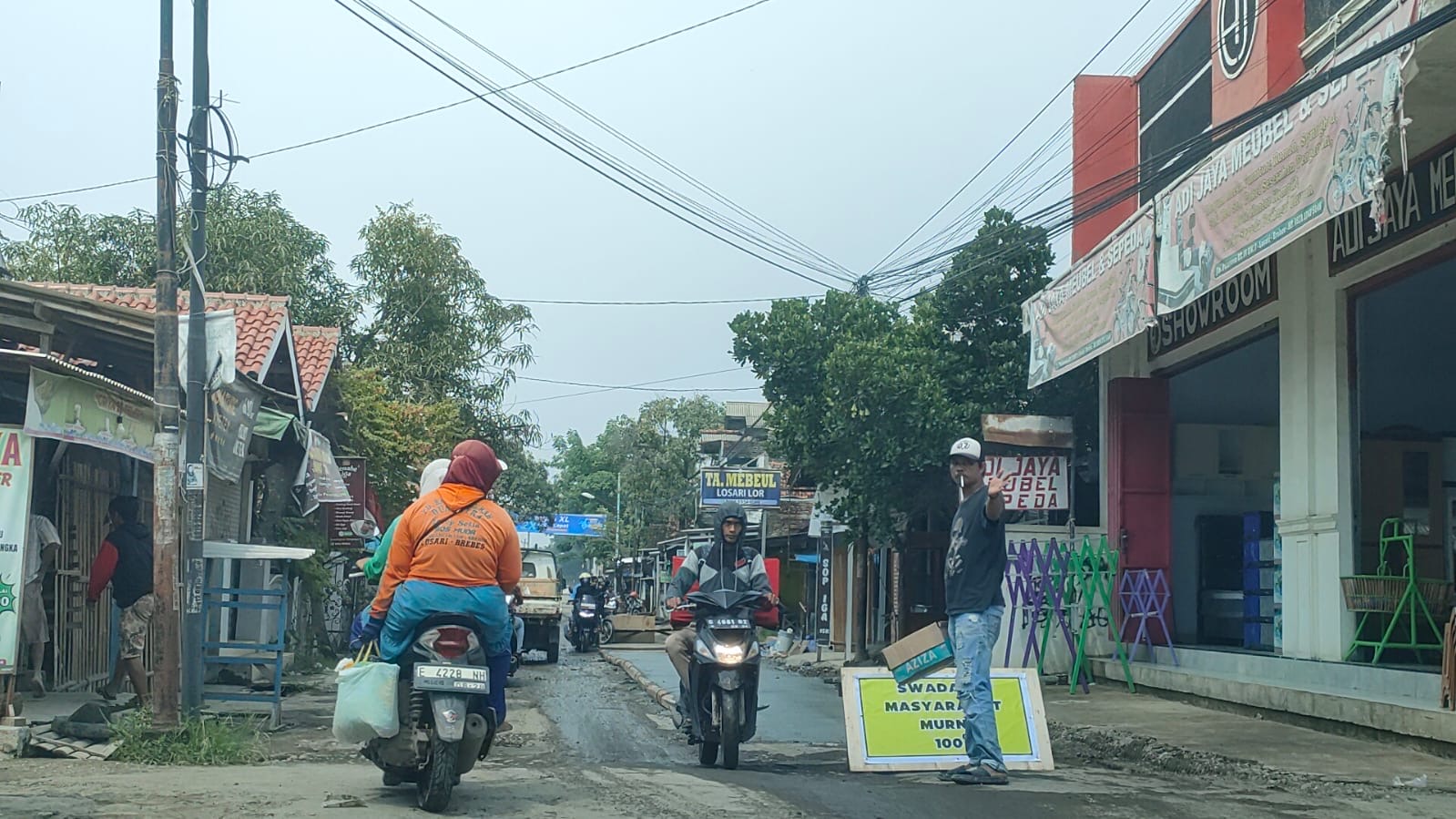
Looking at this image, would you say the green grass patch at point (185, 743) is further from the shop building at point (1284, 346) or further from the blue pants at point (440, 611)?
the shop building at point (1284, 346)

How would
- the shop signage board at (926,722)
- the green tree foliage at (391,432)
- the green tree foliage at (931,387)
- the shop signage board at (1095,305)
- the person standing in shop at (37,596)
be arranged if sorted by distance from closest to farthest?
the shop signage board at (926,722)
the person standing in shop at (37,596)
the shop signage board at (1095,305)
the green tree foliage at (931,387)
the green tree foliage at (391,432)

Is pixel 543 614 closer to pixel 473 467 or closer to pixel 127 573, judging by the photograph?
pixel 127 573

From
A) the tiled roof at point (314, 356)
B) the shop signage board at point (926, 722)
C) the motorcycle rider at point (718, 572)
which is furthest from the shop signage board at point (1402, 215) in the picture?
the tiled roof at point (314, 356)

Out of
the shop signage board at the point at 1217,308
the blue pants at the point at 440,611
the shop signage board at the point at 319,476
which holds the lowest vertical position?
the blue pants at the point at 440,611

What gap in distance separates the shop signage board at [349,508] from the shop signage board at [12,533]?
10.2m

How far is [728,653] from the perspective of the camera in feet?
29.1

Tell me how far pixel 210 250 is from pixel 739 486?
12989mm

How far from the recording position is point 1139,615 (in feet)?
50.8

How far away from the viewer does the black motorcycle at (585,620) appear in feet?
104

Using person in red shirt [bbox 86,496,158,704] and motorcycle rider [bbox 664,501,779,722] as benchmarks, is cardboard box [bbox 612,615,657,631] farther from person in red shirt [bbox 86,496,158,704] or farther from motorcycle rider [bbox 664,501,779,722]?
motorcycle rider [bbox 664,501,779,722]

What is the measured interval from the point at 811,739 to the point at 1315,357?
5.54m

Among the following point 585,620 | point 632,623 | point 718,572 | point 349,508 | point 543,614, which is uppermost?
point 349,508

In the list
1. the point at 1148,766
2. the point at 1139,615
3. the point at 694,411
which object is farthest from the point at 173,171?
the point at 694,411

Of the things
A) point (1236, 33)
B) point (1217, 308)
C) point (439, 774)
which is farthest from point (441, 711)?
point (1236, 33)
